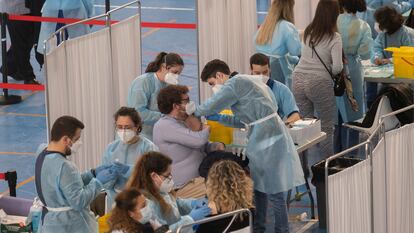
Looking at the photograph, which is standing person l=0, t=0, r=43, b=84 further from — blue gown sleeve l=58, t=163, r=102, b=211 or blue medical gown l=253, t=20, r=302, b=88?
blue gown sleeve l=58, t=163, r=102, b=211

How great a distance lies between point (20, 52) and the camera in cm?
1430

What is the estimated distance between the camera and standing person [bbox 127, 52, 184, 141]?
9.20 metres

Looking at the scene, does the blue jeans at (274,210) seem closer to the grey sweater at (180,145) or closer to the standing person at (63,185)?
the grey sweater at (180,145)

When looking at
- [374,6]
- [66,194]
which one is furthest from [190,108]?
[374,6]

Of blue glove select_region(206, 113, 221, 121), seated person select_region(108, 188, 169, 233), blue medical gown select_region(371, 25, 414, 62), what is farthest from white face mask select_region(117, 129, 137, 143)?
blue medical gown select_region(371, 25, 414, 62)

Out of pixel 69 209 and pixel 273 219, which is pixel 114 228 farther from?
pixel 273 219

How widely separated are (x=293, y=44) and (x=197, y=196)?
2.93 meters

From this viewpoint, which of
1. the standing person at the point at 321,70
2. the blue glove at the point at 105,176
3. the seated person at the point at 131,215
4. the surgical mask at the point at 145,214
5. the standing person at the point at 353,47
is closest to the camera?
the seated person at the point at 131,215

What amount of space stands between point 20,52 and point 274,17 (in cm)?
486

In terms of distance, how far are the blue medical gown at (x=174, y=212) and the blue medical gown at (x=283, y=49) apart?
3470mm

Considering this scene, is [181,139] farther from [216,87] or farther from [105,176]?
[105,176]

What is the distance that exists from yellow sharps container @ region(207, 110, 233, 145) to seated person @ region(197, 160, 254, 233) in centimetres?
173

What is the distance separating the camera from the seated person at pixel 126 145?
25.8 ft

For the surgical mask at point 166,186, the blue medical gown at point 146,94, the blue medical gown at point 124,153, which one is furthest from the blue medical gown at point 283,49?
the surgical mask at point 166,186
